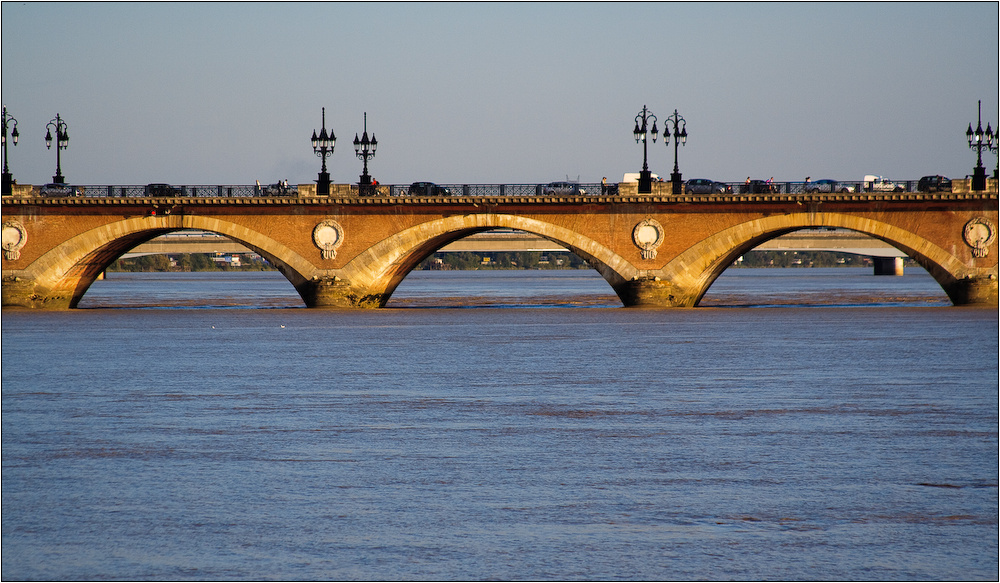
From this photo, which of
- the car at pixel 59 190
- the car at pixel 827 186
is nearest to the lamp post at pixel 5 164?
the car at pixel 59 190

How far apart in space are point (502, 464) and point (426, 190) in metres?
36.7

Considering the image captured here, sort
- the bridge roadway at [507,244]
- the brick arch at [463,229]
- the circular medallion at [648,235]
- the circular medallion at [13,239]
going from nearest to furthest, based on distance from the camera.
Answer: the circular medallion at [648,235] < the brick arch at [463,229] < the circular medallion at [13,239] < the bridge roadway at [507,244]

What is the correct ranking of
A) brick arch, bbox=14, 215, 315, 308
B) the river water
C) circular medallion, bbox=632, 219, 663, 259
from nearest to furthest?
1. the river water
2. circular medallion, bbox=632, 219, 663, 259
3. brick arch, bbox=14, 215, 315, 308

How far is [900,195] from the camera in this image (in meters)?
49.8

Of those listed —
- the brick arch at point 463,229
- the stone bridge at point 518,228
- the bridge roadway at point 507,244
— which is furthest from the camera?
the bridge roadway at point 507,244

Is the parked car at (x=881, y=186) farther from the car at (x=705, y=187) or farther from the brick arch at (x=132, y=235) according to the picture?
the brick arch at (x=132, y=235)

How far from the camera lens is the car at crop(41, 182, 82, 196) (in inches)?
2061

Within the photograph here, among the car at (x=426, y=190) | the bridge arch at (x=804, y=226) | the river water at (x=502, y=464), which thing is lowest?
the river water at (x=502, y=464)

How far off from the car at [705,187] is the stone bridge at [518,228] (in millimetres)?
790

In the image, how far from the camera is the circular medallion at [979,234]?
1976 inches

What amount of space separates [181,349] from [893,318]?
25.3 meters

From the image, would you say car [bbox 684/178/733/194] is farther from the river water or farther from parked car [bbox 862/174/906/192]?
the river water

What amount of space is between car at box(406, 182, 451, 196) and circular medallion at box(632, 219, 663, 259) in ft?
24.3

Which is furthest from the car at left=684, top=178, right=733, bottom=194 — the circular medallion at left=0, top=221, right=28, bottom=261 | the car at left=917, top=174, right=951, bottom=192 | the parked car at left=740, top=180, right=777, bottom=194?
the circular medallion at left=0, top=221, right=28, bottom=261
